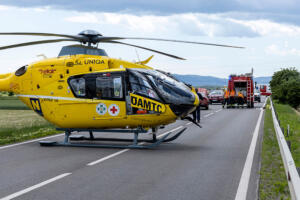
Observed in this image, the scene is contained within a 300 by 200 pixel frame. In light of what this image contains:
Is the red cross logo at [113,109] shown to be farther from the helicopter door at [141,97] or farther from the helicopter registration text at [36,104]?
the helicopter registration text at [36,104]

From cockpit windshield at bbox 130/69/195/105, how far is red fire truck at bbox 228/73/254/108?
25571mm

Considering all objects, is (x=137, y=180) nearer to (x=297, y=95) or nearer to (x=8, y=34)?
(x=8, y=34)

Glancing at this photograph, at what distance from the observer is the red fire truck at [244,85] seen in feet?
119

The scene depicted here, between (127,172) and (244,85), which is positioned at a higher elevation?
(244,85)

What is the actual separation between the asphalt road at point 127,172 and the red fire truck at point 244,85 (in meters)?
23.9

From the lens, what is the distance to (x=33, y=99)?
13438 millimetres

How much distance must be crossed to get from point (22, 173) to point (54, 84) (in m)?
4.96

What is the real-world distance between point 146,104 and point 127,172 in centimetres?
346

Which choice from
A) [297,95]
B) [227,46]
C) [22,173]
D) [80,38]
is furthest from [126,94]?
[297,95]

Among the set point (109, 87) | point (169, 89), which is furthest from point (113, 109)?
point (169, 89)

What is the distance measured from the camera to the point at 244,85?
37812 millimetres

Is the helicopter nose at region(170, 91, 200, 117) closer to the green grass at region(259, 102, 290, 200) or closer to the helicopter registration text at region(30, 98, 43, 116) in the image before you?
the green grass at region(259, 102, 290, 200)

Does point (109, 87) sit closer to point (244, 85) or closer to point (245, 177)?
point (245, 177)

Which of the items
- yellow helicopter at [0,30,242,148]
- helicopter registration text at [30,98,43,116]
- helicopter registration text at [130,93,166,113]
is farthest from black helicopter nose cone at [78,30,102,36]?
helicopter registration text at [30,98,43,116]
